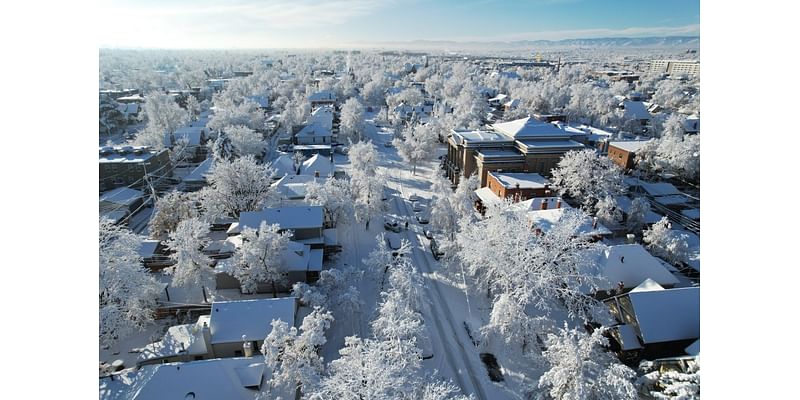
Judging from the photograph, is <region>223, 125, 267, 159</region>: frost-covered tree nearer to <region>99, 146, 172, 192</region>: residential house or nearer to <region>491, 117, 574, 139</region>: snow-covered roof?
<region>99, 146, 172, 192</region>: residential house

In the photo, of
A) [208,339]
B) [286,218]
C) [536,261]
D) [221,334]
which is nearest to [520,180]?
[536,261]

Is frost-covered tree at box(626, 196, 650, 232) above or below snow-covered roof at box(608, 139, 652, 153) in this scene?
below

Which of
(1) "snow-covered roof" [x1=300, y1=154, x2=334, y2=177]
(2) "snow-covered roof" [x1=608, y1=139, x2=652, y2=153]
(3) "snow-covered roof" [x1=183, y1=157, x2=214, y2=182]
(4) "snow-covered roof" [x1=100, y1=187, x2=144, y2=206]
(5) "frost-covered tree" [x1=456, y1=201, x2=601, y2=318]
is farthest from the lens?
(2) "snow-covered roof" [x1=608, y1=139, x2=652, y2=153]

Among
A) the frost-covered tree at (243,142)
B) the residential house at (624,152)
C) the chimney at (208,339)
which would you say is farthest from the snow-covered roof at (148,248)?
the residential house at (624,152)

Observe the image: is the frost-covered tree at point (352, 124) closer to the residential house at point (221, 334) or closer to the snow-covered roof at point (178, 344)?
the residential house at point (221, 334)

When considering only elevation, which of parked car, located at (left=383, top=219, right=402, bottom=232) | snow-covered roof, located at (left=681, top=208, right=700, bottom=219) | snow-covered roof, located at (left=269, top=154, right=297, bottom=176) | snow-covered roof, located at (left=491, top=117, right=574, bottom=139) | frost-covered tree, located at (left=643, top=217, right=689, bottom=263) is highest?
snow-covered roof, located at (left=491, top=117, right=574, bottom=139)

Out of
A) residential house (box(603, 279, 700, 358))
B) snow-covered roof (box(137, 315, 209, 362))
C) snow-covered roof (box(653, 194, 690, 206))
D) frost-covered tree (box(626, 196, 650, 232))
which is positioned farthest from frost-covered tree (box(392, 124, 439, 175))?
snow-covered roof (box(137, 315, 209, 362))

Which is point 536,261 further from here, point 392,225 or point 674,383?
point 392,225
